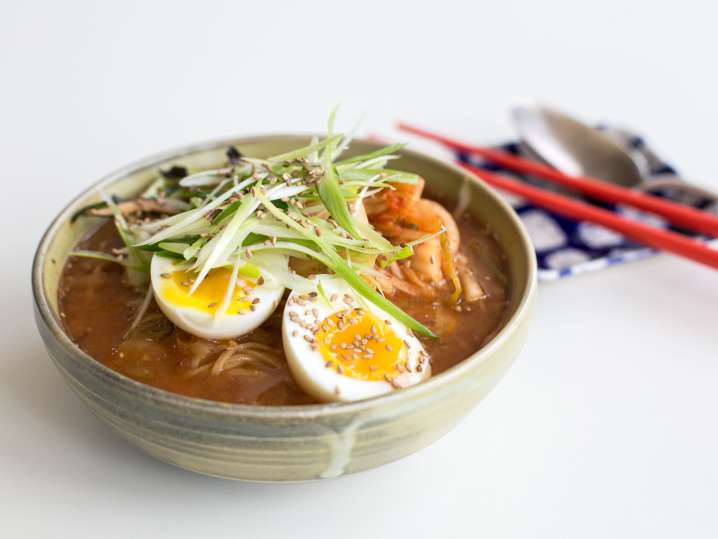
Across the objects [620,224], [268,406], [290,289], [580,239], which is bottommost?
[580,239]

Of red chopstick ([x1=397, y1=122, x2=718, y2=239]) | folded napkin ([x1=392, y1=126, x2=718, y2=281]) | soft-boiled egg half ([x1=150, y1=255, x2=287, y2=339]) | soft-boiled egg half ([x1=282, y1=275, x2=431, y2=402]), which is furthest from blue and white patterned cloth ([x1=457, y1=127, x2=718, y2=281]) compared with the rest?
soft-boiled egg half ([x1=150, y1=255, x2=287, y2=339])

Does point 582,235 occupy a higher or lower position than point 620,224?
lower

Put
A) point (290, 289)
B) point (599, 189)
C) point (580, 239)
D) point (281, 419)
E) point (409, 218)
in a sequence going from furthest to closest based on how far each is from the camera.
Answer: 1. point (599, 189)
2. point (580, 239)
3. point (409, 218)
4. point (290, 289)
5. point (281, 419)

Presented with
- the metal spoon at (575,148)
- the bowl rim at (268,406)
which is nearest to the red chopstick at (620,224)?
the metal spoon at (575,148)

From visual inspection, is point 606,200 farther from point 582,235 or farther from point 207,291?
point 207,291

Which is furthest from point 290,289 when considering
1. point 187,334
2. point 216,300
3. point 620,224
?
point 620,224

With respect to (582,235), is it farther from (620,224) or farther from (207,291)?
(207,291)

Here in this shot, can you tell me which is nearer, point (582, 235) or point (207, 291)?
point (207, 291)

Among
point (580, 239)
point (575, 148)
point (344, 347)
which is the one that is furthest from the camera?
point (575, 148)

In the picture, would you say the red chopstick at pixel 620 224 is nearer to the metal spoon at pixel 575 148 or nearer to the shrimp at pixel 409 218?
the metal spoon at pixel 575 148
